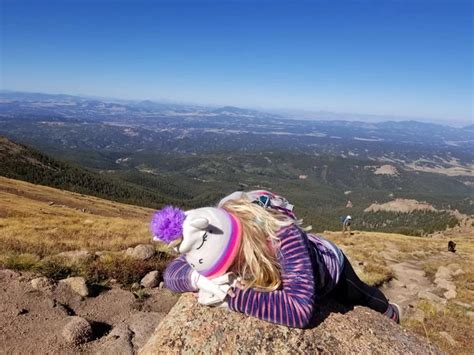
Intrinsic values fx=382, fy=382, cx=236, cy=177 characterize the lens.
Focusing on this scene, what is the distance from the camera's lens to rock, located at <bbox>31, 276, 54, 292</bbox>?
9460 millimetres

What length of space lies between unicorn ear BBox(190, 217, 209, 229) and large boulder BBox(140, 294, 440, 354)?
195 centimetres

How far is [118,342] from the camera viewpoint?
7629 millimetres

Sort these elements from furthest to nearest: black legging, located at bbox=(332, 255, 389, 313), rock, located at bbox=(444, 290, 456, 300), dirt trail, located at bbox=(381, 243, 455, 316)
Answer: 1. rock, located at bbox=(444, 290, 456, 300)
2. dirt trail, located at bbox=(381, 243, 455, 316)
3. black legging, located at bbox=(332, 255, 389, 313)

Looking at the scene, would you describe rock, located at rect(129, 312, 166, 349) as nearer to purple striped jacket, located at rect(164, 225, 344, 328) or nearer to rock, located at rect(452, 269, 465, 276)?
purple striped jacket, located at rect(164, 225, 344, 328)

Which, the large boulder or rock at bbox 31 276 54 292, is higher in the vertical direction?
the large boulder

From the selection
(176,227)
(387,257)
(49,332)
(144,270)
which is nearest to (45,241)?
(144,270)

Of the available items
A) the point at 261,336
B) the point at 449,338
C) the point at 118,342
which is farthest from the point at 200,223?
the point at 449,338

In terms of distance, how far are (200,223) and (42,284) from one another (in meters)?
7.37

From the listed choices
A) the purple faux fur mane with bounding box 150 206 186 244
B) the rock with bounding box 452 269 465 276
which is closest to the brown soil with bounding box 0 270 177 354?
the purple faux fur mane with bounding box 150 206 186 244

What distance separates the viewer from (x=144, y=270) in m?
12.0

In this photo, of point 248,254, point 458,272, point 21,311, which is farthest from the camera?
point 458,272

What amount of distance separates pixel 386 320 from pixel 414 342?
1.83 feet

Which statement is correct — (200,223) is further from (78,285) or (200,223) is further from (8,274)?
(8,274)

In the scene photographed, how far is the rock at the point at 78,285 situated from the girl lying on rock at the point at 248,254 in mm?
6046
